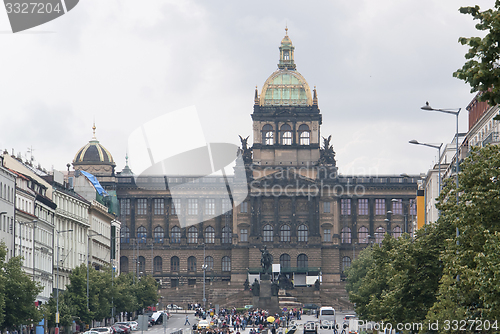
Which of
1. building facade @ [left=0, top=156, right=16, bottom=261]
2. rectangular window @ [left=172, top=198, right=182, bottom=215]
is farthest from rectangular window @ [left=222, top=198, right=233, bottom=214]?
building facade @ [left=0, top=156, right=16, bottom=261]

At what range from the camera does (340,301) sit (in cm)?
16300

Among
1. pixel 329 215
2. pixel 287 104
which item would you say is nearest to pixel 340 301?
pixel 329 215

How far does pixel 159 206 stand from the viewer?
637 ft

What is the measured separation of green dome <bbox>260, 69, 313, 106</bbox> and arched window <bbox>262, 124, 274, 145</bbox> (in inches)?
172

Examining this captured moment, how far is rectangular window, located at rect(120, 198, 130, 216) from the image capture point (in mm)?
192675

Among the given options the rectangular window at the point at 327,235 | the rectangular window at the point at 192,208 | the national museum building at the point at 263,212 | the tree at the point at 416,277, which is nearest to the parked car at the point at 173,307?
the national museum building at the point at 263,212

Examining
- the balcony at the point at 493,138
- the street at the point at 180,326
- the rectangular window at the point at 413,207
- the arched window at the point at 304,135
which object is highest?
the arched window at the point at 304,135

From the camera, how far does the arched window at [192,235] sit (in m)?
194

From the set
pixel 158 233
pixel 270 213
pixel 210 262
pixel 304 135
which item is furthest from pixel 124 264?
pixel 304 135

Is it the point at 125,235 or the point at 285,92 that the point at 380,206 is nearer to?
the point at 285,92

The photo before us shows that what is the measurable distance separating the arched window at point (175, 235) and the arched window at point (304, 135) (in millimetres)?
27370

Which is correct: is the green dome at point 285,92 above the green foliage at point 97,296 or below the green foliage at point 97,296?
above

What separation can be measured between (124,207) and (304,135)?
3520 cm

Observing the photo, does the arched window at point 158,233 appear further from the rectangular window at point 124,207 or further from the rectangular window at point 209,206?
the rectangular window at point 209,206
